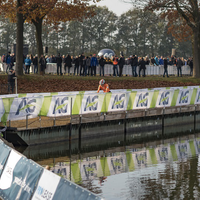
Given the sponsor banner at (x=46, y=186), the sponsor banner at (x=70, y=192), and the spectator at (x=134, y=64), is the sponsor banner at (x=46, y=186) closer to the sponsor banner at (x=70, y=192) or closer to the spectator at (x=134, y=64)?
the sponsor banner at (x=70, y=192)

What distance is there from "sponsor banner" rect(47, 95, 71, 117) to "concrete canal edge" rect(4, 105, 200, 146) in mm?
603

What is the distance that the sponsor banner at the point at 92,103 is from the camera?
2448 cm

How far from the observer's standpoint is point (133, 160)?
2114cm

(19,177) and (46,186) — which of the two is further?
(19,177)

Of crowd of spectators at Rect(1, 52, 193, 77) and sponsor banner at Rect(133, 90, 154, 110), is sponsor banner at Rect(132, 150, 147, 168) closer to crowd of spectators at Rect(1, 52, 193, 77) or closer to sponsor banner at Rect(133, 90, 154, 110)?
sponsor banner at Rect(133, 90, 154, 110)

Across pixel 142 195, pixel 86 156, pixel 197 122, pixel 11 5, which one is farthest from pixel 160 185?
pixel 11 5

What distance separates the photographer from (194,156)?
2223 cm

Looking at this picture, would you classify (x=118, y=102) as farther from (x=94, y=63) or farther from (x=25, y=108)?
(x=94, y=63)

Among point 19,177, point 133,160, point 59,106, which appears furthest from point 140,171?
point 19,177

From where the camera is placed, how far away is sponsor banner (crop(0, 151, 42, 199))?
35.0ft

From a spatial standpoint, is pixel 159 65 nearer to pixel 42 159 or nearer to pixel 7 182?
pixel 42 159

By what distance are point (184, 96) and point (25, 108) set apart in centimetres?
1269

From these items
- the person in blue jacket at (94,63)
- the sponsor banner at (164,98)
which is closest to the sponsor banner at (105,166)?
the sponsor banner at (164,98)

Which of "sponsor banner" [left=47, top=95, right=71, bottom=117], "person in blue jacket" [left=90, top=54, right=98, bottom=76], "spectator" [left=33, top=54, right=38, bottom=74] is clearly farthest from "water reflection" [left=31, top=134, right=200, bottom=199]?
"spectator" [left=33, top=54, right=38, bottom=74]
